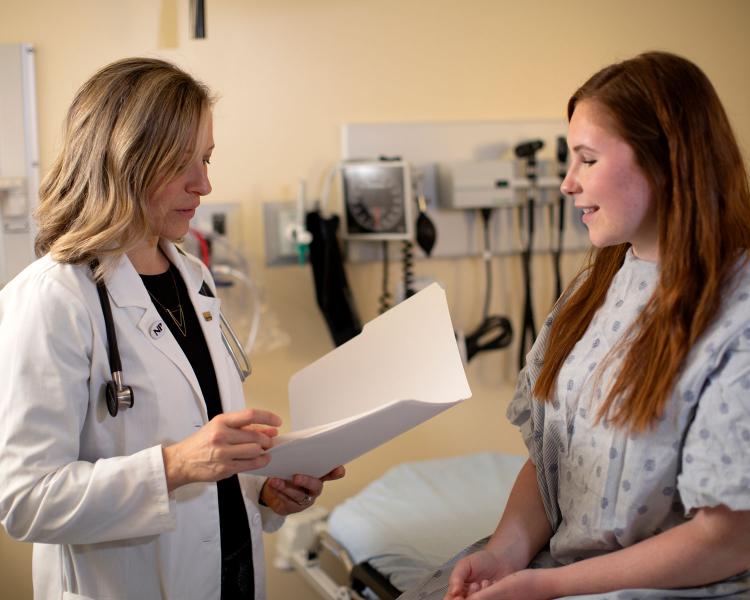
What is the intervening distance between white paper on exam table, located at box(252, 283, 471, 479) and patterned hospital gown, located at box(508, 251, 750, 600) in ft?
0.51

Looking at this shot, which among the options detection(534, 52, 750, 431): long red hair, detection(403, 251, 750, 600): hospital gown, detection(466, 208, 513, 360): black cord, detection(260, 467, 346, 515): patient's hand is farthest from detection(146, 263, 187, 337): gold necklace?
detection(466, 208, 513, 360): black cord

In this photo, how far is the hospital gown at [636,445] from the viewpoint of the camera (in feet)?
3.14

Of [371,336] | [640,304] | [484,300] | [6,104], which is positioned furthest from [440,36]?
[640,304]

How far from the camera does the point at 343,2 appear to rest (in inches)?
90.5

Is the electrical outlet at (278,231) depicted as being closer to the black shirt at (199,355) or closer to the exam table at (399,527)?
the exam table at (399,527)

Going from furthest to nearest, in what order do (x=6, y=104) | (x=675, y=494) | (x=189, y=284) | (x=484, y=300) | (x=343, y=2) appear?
1. (x=484, y=300)
2. (x=343, y=2)
3. (x=6, y=104)
4. (x=189, y=284)
5. (x=675, y=494)

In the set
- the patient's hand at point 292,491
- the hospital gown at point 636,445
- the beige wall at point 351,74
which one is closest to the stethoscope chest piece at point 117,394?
the patient's hand at point 292,491

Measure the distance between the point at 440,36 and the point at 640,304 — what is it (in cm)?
152

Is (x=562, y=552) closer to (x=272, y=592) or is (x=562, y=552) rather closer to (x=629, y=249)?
(x=629, y=249)

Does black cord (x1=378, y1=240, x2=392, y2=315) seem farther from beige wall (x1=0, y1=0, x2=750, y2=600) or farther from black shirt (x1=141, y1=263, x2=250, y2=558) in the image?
black shirt (x1=141, y1=263, x2=250, y2=558)

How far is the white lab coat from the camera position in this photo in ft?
3.65

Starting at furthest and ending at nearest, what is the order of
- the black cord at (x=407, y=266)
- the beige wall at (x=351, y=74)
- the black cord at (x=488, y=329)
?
the black cord at (x=488, y=329) < the black cord at (x=407, y=266) < the beige wall at (x=351, y=74)

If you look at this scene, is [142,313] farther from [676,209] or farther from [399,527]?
[399,527]

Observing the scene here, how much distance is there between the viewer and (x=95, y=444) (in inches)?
47.4
